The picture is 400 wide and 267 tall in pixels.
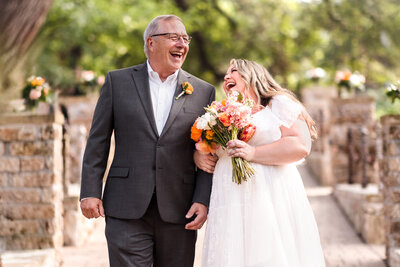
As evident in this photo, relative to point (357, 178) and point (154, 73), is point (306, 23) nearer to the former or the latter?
point (357, 178)

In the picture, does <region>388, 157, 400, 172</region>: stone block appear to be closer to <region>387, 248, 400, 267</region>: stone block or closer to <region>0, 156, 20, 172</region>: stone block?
<region>387, 248, 400, 267</region>: stone block

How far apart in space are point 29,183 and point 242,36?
1284cm

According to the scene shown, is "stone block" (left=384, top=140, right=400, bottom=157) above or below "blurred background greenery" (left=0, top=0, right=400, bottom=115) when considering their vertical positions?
below

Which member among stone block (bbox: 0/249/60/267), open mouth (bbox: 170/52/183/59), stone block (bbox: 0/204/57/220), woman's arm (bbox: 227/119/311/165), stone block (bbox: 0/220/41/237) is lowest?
stone block (bbox: 0/249/60/267)

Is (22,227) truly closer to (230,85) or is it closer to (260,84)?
(230,85)

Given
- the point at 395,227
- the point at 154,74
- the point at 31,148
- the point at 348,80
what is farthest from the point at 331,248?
the point at 348,80

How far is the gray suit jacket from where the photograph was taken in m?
3.64

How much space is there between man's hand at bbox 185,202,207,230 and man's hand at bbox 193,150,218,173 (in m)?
0.23

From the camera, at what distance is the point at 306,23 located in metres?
18.0

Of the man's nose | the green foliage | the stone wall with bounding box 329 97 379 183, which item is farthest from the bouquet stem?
the green foliage

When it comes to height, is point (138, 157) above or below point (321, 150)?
below

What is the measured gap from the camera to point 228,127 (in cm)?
362

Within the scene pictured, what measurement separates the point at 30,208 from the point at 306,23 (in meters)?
13.0

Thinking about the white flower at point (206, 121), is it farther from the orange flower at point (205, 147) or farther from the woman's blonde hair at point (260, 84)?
the woman's blonde hair at point (260, 84)
